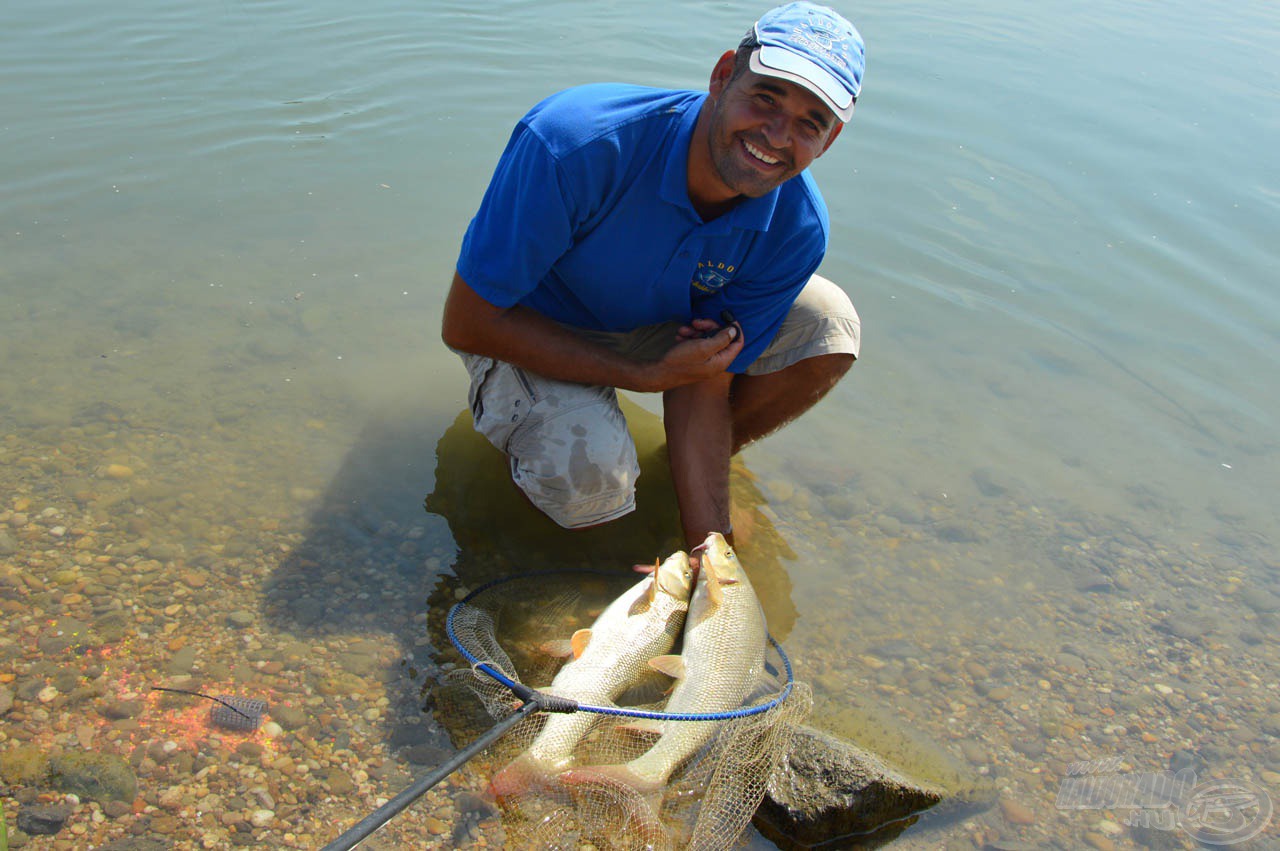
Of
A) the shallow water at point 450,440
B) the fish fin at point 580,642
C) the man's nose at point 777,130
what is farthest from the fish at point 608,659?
the man's nose at point 777,130

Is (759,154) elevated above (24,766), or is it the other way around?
(759,154)

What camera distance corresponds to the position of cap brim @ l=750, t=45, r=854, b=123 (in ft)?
10.6

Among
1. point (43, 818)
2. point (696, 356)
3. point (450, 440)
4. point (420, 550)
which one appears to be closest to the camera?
point (43, 818)

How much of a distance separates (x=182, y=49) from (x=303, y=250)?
163 inches

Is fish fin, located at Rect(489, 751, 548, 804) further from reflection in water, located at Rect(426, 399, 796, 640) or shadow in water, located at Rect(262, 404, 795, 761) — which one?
reflection in water, located at Rect(426, 399, 796, 640)

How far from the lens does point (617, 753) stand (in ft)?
10.3

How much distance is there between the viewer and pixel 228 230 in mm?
6402

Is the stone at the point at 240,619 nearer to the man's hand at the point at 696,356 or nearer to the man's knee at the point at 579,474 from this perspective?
the man's knee at the point at 579,474

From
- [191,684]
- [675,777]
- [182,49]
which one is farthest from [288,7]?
[675,777]

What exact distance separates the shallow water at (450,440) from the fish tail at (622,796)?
35cm

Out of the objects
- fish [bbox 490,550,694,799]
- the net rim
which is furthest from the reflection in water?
fish [bbox 490,550,694,799]

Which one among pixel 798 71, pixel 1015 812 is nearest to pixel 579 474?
pixel 798 71

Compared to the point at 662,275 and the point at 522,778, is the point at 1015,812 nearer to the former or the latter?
the point at 522,778

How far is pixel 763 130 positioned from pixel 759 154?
77 millimetres
